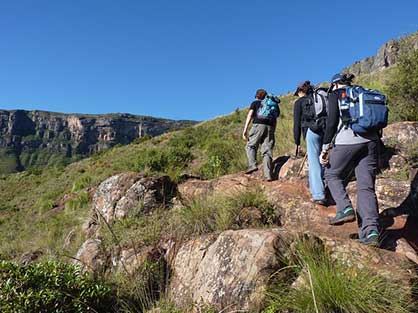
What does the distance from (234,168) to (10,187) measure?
24044 mm

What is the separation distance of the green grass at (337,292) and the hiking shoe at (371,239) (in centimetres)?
64

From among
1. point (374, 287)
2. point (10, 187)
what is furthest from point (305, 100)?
point (10, 187)

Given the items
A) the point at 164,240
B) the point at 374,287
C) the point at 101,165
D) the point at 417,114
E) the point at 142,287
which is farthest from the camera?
the point at 101,165

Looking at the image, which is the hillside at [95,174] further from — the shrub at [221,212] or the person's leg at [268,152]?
the shrub at [221,212]

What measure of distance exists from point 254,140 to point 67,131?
193 m

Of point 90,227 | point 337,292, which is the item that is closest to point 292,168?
point 90,227

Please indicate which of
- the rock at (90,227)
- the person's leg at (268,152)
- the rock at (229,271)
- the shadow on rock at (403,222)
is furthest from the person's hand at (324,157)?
the rock at (90,227)

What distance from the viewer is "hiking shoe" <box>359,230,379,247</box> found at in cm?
370

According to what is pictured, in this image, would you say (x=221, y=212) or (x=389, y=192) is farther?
(x=389, y=192)

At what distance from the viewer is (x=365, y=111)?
4137mm

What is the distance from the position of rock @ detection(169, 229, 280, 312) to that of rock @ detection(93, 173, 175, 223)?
2388mm

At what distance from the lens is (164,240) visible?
476 cm

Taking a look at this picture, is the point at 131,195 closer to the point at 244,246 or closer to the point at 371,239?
the point at 244,246

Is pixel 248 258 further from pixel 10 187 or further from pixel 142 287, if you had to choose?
pixel 10 187
